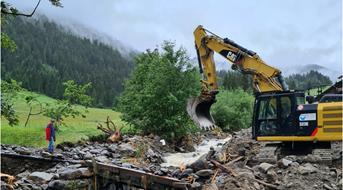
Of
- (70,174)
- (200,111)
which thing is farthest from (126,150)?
(70,174)

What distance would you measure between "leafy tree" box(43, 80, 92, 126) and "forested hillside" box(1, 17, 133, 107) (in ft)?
287

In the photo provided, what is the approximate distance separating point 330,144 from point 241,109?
29735mm

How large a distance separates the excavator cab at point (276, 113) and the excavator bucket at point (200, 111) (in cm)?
710

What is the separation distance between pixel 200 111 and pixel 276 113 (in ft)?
28.6

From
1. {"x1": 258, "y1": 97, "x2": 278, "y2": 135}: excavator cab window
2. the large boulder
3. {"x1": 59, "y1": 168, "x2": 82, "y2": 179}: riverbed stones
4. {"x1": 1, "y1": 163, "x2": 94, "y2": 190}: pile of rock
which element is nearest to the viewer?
{"x1": 1, "y1": 163, "x2": 94, "y2": 190}: pile of rock

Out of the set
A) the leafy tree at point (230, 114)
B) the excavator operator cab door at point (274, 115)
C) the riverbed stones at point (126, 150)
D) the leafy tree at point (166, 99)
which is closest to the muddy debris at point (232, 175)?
the excavator operator cab door at point (274, 115)

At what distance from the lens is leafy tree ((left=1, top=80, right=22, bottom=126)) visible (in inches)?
170

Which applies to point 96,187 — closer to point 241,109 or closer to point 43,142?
point 43,142

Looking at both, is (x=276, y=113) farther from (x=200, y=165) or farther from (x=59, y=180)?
(x=59, y=180)

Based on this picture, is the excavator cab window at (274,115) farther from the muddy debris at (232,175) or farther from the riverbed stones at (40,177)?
the riverbed stones at (40,177)

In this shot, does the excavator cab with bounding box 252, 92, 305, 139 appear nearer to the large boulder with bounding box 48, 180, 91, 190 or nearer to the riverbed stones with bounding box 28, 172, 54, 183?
the large boulder with bounding box 48, 180, 91, 190

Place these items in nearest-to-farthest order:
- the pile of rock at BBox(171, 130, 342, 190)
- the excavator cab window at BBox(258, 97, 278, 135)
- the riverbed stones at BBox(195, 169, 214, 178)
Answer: the pile of rock at BBox(171, 130, 342, 190) → the riverbed stones at BBox(195, 169, 214, 178) → the excavator cab window at BBox(258, 97, 278, 135)

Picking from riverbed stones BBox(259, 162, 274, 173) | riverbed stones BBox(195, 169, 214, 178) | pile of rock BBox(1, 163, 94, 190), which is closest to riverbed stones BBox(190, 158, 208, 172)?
riverbed stones BBox(195, 169, 214, 178)

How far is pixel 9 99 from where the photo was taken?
16.0 feet
